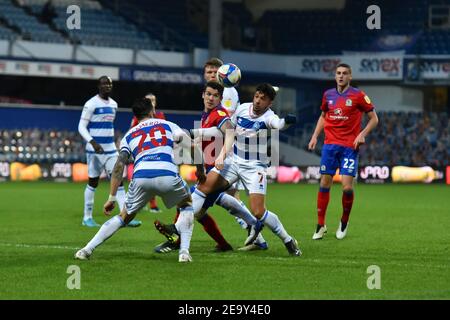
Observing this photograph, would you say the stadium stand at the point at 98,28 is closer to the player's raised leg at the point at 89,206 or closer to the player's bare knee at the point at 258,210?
the player's raised leg at the point at 89,206

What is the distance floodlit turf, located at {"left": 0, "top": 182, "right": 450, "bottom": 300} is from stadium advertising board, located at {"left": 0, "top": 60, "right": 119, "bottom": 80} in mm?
18262

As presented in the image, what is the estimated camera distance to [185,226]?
11.1 m

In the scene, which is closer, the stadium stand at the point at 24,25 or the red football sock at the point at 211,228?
the red football sock at the point at 211,228

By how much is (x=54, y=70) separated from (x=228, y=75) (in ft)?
85.6

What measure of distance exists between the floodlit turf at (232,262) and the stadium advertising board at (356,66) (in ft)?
84.5

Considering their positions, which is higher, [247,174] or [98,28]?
[98,28]

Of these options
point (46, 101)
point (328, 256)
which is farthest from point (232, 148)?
point (46, 101)

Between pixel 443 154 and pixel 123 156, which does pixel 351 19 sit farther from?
pixel 123 156

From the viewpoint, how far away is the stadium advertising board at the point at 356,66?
44062mm

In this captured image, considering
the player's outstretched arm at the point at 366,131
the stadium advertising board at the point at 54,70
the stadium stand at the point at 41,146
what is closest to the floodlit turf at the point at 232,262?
the player's outstretched arm at the point at 366,131

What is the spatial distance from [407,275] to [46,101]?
3080cm
